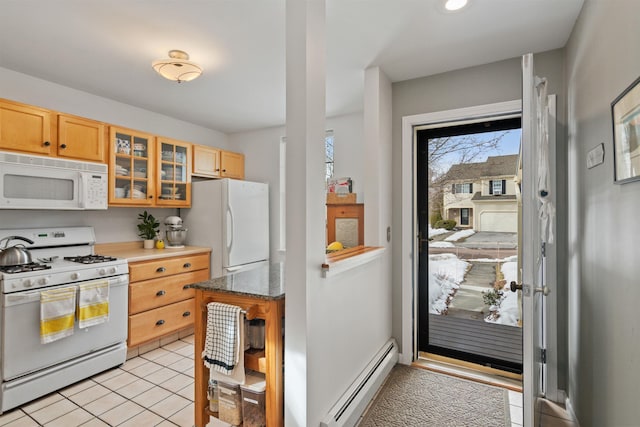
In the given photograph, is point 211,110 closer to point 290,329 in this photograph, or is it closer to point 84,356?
point 84,356

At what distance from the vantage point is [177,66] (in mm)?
2387

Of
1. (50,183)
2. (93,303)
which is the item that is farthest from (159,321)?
(50,183)

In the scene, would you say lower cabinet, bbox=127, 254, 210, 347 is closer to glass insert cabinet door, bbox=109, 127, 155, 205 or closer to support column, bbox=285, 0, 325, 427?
glass insert cabinet door, bbox=109, 127, 155, 205

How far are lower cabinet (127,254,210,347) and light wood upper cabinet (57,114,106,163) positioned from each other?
3.68 ft

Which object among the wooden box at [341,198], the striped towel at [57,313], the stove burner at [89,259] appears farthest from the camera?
the wooden box at [341,198]

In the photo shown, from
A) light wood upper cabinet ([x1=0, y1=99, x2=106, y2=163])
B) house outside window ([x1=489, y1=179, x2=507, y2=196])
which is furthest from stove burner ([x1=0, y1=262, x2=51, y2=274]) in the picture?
house outside window ([x1=489, y1=179, x2=507, y2=196])

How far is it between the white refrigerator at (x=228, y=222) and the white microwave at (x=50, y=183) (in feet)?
3.43

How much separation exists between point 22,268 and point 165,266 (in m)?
1.09

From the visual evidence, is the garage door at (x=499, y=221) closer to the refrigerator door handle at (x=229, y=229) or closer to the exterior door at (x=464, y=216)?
the exterior door at (x=464, y=216)

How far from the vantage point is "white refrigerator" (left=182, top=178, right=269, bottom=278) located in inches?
146

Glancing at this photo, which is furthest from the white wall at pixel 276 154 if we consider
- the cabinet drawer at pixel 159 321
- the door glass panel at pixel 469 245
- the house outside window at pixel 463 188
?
the cabinet drawer at pixel 159 321

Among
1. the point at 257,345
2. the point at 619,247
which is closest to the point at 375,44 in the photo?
the point at 619,247

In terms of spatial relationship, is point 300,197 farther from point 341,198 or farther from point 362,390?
point 341,198

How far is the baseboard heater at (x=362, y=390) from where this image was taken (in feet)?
5.81
